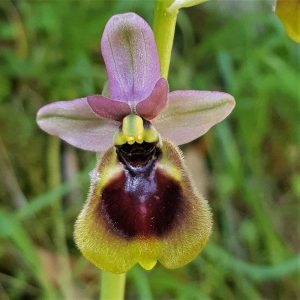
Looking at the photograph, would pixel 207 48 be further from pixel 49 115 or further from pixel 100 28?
pixel 49 115

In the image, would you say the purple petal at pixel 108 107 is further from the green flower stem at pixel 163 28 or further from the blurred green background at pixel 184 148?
the blurred green background at pixel 184 148

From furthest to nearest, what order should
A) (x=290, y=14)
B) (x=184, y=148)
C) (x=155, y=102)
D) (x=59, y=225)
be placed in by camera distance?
(x=184, y=148) → (x=59, y=225) → (x=155, y=102) → (x=290, y=14)

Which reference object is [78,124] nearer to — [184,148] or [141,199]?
[141,199]

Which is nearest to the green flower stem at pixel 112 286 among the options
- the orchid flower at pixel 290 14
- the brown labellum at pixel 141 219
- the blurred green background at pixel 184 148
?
the brown labellum at pixel 141 219

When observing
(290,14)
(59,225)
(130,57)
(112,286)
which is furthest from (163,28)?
(59,225)

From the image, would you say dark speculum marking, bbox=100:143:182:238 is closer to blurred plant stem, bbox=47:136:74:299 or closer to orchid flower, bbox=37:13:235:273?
orchid flower, bbox=37:13:235:273
